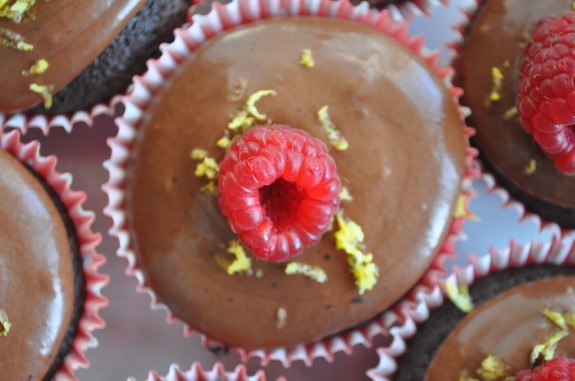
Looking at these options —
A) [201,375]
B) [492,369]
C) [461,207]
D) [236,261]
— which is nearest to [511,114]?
[461,207]

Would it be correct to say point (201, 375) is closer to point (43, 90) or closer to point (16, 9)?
point (43, 90)

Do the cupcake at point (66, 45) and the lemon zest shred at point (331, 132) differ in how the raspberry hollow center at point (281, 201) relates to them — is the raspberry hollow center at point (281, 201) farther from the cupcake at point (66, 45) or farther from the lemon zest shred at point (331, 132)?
the cupcake at point (66, 45)

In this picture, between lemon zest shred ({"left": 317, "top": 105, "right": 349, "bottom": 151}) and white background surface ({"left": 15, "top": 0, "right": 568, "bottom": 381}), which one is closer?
lemon zest shred ({"left": 317, "top": 105, "right": 349, "bottom": 151})

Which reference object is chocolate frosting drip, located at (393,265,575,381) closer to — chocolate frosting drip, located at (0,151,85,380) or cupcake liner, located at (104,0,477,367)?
cupcake liner, located at (104,0,477,367)

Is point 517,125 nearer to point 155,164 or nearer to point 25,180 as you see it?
point 155,164

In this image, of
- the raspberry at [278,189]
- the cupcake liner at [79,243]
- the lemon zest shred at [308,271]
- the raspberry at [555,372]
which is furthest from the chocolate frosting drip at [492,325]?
the cupcake liner at [79,243]

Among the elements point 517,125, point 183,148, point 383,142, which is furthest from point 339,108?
point 517,125

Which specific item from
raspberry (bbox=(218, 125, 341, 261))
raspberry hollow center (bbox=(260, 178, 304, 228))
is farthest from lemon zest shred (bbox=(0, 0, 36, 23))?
raspberry hollow center (bbox=(260, 178, 304, 228))
